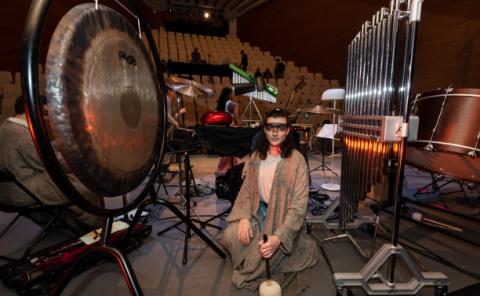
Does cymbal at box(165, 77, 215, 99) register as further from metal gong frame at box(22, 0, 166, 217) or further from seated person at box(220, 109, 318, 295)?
metal gong frame at box(22, 0, 166, 217)

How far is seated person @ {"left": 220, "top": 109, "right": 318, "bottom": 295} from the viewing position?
5.91 ft

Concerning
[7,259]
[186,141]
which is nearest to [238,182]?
[186,141]

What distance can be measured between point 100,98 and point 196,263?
162 cm

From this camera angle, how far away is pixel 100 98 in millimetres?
919

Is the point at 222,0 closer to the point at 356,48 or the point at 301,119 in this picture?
the point at 301,119

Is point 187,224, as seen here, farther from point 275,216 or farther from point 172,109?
point 172,109

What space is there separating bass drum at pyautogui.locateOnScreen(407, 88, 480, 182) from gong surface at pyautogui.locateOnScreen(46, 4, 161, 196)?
2.46 metres

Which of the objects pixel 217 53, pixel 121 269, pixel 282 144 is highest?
pixel 217 53

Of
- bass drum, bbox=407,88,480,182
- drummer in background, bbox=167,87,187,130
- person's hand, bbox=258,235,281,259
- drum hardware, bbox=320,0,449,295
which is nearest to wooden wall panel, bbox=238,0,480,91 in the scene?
bass drum, bbox=407,88,480,182

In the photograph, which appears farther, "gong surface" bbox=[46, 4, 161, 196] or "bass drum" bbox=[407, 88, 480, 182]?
"bass drum" bbox=[407, 88, 480, 182]

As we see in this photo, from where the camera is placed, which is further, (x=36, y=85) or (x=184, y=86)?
(x=184, y=86)

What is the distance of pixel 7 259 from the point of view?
6.84 ft

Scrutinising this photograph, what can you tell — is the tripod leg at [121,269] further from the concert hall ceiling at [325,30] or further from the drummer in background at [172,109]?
the concert hall ceiling at [325,30]

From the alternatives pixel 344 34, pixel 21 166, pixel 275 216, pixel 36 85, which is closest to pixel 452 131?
pixel 275 216
